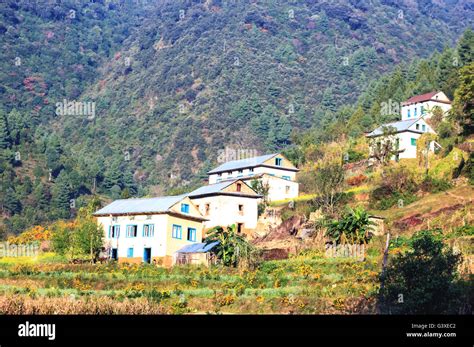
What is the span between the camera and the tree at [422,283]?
Result: 3628 centimetres

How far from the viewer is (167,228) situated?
218 feet

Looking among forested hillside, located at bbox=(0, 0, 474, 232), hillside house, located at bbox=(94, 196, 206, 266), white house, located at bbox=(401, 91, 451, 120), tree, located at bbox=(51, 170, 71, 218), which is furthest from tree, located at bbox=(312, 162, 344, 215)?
tree, located at bbox=(51, 170, 71, 218)

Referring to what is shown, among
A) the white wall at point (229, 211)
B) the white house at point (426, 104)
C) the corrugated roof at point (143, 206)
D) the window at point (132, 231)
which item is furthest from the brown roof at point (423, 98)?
the window at point (132, 231)

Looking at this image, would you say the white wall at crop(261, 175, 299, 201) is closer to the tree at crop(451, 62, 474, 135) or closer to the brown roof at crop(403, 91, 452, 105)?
the brown roof at crop(403, 91, 452, 105)

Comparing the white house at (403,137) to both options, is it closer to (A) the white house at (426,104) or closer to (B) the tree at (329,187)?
(A) the white house at (426,104)

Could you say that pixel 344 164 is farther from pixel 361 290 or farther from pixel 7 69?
pixel 7 69

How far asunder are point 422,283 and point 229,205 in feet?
Result: 139

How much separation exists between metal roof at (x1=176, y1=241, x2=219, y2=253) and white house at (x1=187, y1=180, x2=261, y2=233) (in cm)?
1290

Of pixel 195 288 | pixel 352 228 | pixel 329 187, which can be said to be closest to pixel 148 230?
pixel 329 187

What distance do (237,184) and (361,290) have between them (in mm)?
37898

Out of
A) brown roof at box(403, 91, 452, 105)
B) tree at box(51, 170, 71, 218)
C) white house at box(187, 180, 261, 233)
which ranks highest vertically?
brown roof at box(403, 91, 452, 105)

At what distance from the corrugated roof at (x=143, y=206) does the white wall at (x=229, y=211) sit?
8.22 m

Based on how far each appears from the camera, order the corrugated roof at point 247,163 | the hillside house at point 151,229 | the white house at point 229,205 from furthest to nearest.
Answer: the corrugated roof at point 247,163
the white house at point 229,205
the hillside house at point 151,229

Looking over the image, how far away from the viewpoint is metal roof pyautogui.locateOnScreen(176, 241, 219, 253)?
5985 cm
